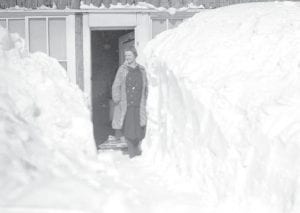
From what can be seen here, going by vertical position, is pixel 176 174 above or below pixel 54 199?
below

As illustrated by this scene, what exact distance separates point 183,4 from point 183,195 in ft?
16.0

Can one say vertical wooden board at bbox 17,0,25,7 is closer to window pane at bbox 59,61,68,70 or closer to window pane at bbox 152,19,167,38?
window pane at bbox 59,61,68,70

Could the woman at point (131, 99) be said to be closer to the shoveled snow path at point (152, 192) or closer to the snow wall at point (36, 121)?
the shoveled snow path at point (152, 192)

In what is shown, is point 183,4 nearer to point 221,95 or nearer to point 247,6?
point 247,6

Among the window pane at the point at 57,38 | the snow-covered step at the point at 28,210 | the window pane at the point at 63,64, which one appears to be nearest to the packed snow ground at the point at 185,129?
the snow-covered step at the point at 28,210

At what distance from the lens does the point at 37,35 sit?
902cm

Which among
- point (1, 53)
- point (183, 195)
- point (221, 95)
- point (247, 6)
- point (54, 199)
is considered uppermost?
point (247, 6)

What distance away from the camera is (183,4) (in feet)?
30.4

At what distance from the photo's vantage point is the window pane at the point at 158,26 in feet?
30.0

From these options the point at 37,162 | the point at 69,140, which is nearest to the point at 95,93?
the point at 69,140

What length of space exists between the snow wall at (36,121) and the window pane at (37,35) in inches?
61.8

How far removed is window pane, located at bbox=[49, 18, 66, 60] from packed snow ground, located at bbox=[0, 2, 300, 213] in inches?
58.4

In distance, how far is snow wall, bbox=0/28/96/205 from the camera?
4.53 metres

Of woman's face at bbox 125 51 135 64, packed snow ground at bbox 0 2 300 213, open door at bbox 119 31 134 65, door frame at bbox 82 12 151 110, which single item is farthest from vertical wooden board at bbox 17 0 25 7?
woman's face at bbox 125 51 135 64
